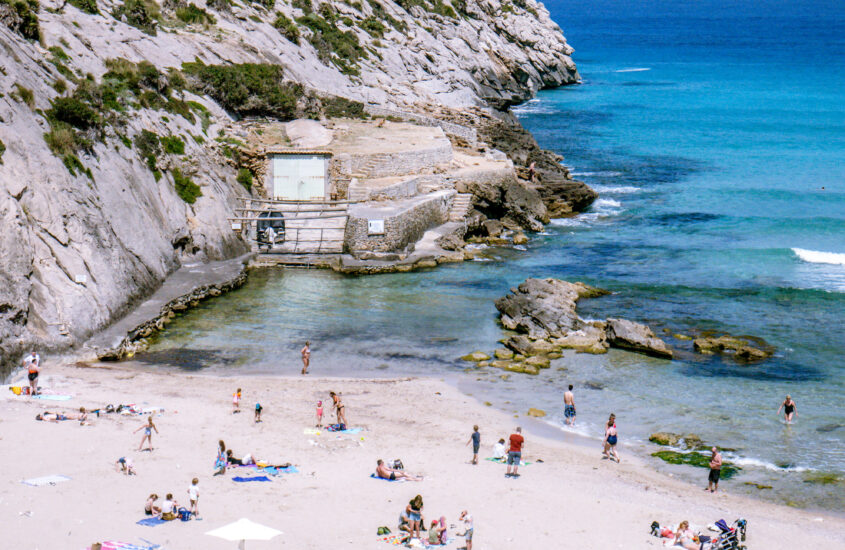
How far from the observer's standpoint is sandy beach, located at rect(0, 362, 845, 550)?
18.5 m

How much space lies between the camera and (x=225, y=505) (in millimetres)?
19562

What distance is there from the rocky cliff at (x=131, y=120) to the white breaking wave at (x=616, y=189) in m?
13.2

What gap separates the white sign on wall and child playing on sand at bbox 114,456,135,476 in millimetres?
22389

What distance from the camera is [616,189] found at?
60.8m

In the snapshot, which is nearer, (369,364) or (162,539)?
(162,539)

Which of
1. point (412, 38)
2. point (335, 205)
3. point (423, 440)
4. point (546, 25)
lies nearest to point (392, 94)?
point (412, 38)

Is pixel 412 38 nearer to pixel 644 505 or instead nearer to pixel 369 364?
pixel 369 364

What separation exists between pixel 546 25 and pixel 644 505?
10673 cm

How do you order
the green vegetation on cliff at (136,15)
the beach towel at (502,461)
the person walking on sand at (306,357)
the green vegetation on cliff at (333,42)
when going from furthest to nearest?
the green vegetation on cliff at (333,42) → the green vegetation on cliff at (136,15) → the person walking on sand at (306,357) → the beach towel at (502,461)

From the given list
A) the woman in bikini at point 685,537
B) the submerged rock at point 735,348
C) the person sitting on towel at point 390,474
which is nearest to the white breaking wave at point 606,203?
the submerged rock at point 735,348

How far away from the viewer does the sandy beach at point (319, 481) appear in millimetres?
18484

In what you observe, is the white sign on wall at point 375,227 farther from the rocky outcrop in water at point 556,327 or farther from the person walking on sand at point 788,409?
the person walking on sand at point 788,409

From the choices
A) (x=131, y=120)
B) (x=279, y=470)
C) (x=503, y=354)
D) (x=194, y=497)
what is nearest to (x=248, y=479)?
(x=279, y=470)

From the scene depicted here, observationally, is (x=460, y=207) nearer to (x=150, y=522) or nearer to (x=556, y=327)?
(x=556, y=327)
